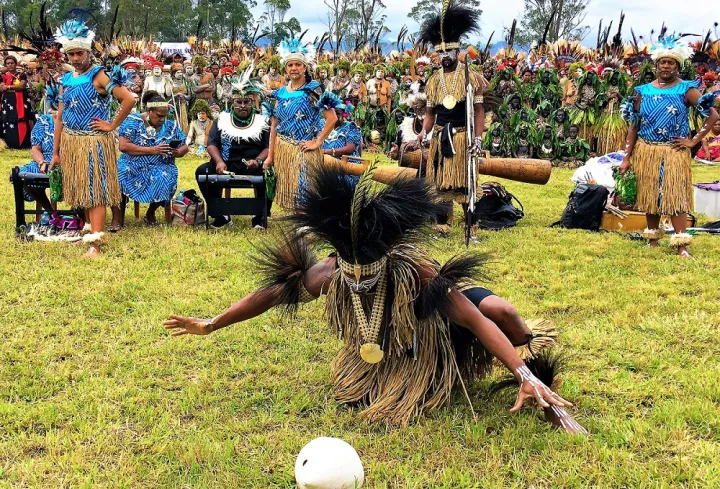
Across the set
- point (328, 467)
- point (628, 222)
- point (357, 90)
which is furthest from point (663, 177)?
point (357, 90)

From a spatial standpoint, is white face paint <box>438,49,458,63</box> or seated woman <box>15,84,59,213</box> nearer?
white face paint <box>438,49,458,63</box>

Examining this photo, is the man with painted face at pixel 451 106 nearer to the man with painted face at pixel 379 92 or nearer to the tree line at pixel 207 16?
the man with painted face at pixel 379 92

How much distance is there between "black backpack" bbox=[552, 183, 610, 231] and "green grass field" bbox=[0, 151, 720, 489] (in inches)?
63.5

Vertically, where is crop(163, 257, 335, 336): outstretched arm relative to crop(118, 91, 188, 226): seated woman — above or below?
below

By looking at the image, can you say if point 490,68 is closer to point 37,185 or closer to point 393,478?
point 37,185

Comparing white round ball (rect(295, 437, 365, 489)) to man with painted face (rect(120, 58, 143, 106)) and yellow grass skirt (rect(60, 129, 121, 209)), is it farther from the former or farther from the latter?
man with painted face (rect(120, 58, 143, 106))

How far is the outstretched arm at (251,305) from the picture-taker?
2807 millimetres

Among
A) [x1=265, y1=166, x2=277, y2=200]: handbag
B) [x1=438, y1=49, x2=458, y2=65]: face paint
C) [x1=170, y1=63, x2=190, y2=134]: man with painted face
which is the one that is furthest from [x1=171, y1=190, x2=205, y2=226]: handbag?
[x1=170, y1=63, x2=190, y2=134]: man with painted face

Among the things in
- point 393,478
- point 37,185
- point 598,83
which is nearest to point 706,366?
point 393,478

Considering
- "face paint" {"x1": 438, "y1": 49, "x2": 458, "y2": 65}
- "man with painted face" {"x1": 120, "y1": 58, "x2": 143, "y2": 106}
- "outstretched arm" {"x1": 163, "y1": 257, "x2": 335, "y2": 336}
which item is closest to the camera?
"outstretched arm" {"x1": 163, "y1": 257, "x2": 335, "y2": 336}

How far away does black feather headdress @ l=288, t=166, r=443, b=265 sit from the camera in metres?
2.40

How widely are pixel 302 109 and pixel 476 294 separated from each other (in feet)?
13.0

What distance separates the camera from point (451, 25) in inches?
239

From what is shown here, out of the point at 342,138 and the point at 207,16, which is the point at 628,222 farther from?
the point at 207,16
